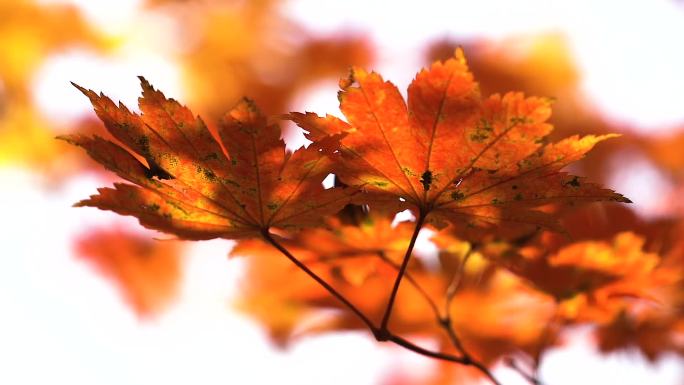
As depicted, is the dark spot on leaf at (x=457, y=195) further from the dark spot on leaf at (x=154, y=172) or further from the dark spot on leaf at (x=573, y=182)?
the dark spot on leaf at (x=154, y=172)

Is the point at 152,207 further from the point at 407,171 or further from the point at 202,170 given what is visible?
the point at 407,171

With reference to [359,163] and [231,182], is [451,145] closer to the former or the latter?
[359,163]

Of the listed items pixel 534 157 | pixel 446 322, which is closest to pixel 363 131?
pixel 534 157

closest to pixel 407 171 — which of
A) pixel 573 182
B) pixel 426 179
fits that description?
pixel 426 179

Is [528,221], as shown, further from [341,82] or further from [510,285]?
[510,285]

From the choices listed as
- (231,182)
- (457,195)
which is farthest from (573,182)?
(231,182)

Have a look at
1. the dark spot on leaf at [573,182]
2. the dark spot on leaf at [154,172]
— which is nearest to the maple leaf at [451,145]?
the dark spot on leaf at [573,182]
